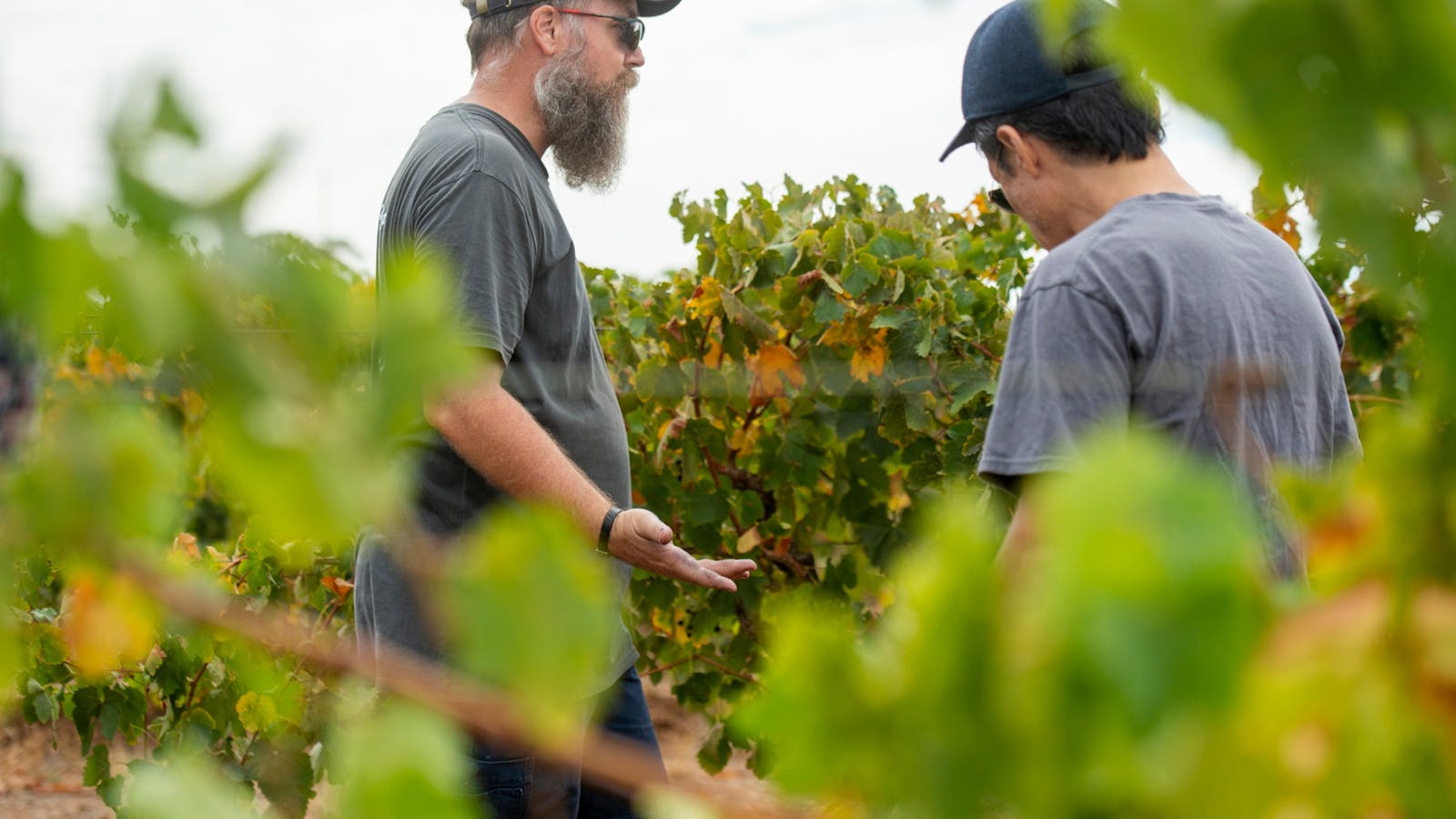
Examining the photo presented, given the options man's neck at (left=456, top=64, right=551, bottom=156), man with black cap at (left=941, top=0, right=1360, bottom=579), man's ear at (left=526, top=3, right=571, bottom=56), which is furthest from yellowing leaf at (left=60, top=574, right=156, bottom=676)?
man's ear at (left=526, top=3, right=571, bottom=56)

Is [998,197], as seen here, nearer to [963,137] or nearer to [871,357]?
[963,137]

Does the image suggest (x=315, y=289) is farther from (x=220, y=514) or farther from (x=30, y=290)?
(x=220, y=514)

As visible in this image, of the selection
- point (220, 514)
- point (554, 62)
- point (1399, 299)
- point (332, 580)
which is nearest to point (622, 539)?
point (554, 62)

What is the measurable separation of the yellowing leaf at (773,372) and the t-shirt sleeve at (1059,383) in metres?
2.10

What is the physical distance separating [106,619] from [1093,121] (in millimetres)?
1598

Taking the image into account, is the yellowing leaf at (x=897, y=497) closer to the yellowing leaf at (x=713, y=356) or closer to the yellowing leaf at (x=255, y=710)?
the yellowing leaf at (x=713, y=356)

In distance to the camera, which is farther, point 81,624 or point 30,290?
point 81,624

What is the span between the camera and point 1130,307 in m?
1.62

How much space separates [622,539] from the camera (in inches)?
87.2

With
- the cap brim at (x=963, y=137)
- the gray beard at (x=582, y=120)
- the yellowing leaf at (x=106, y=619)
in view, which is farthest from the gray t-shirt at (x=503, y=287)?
the yellowing leaf at (x=106, y=619)

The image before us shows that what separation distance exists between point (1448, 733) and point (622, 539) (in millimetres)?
1816

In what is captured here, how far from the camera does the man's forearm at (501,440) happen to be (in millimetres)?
2068

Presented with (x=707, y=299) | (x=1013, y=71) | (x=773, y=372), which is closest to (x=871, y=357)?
(x=773, y=372)

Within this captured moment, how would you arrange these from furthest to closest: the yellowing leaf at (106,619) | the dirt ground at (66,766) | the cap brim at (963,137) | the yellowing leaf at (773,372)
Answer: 1. the dirt ground at (66,766)
2. the yellowing leaf at (773,372)
3. the cap brim at (963,137)
4. the yellowing leaf at (106,619)
